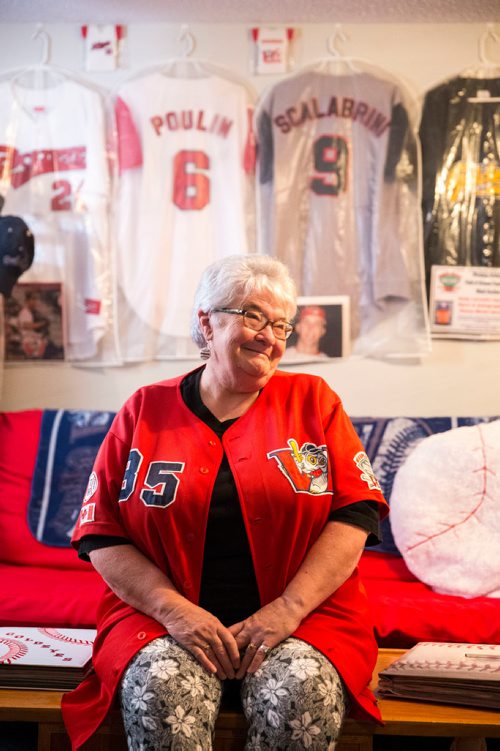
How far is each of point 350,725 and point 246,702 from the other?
0.23 m

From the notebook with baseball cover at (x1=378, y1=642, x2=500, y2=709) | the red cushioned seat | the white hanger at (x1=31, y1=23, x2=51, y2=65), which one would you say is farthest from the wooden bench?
the white hanger at (x1=31, y1=23, x2=51, y2=65)

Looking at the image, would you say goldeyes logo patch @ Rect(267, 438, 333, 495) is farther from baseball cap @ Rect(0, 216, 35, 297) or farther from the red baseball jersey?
baseball cap @ Rect(0, 216, 35, 297)

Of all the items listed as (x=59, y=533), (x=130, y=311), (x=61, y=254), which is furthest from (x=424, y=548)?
(x=61, y=254)

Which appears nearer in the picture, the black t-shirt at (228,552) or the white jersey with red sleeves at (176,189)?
the black t-shirt at (228,552)

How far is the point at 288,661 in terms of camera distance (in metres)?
1.56

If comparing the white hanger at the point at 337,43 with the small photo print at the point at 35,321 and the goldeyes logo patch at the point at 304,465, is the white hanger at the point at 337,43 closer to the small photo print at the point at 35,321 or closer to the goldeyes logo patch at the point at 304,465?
the small photo print at the point at 35,321

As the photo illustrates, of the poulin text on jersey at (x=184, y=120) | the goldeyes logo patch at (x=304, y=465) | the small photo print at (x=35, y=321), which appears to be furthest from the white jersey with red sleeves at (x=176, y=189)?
the goldeyes logo patch at (x=304, y=465)

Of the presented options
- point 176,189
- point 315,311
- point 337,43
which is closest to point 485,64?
point 337,43

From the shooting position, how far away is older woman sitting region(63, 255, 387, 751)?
1.53 m

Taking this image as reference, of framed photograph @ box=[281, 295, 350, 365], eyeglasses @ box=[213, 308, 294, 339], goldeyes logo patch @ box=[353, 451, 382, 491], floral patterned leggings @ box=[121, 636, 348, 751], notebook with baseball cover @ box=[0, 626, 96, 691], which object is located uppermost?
eyeglasses @ box=[213, 308, 294, 339]

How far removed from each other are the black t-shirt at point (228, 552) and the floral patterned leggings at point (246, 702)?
149 millimetres

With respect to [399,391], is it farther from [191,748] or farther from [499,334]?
[191,748]

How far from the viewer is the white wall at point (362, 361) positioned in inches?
118

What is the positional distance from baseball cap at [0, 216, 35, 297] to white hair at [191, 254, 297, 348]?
128cm
